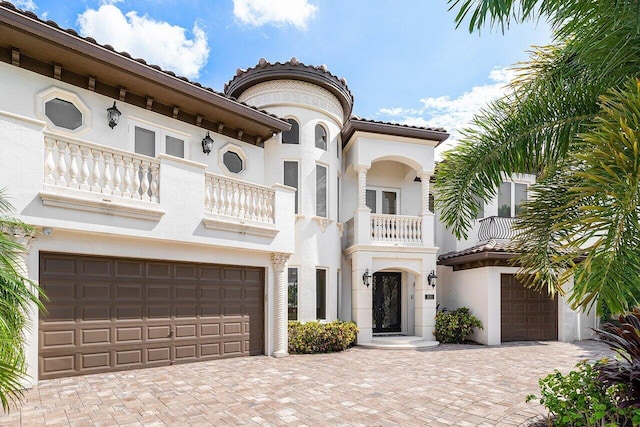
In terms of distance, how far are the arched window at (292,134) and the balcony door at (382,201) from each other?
13.6ft

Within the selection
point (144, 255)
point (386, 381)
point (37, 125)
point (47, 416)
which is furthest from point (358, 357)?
point (37, 125)

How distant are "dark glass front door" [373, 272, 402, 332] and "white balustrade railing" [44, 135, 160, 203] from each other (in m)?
10.1

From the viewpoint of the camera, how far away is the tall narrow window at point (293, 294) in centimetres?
1345

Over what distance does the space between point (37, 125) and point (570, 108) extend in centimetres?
920

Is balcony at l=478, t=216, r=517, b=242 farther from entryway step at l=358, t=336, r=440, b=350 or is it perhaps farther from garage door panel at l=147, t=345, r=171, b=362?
garage door panel at l=147, t=345, r=171, b=362

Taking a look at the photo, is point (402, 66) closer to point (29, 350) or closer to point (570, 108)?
point (570, 108)

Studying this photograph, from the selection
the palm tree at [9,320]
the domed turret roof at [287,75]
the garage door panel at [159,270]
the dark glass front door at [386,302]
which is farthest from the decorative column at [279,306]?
the palm tree at [9,320]

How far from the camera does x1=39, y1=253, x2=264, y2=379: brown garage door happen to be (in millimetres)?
8438

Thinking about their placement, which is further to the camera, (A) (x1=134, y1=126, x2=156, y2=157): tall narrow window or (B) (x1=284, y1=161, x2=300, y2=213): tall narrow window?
(B) (x1=284, y1=161, x2=300, y2=213): tall narrow window

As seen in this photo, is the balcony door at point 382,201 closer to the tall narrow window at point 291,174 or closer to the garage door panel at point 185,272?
the tall narrow window at point 291,174

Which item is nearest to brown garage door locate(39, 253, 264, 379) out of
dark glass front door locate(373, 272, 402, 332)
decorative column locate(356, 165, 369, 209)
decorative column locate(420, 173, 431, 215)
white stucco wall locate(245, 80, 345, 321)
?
white stucco wall locate(245, 80, 345, 321)

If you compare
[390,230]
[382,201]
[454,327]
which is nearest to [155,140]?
[390,230]

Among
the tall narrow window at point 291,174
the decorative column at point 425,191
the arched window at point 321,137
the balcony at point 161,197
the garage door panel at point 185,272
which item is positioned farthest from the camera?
the decorative column at point 425,191

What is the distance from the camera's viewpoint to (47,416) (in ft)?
20.3
